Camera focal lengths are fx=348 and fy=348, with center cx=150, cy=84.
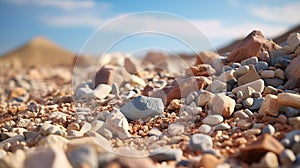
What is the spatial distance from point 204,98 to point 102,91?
4.50 feet

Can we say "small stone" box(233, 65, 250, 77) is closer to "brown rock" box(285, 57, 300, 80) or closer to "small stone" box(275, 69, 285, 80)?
"small stone" box(275, 69, 285, 80)

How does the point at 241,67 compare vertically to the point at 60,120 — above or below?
above

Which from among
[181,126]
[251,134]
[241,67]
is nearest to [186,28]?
[241,67]

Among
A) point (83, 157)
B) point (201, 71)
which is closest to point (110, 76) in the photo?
point (201, 71)

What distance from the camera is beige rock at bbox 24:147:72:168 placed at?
1859 mm

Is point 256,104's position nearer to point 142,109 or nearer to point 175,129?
point 175,129

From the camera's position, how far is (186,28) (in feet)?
12.0

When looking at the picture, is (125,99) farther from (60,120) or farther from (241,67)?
(241,67)

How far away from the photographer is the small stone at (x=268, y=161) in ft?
6.33

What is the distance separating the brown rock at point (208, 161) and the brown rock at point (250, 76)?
5.13 ft

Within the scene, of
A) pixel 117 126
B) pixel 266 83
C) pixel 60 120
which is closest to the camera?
pixel 117 126

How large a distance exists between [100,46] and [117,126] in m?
1.21

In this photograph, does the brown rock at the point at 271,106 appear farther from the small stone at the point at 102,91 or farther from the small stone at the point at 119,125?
the small stone at the point at 102,91

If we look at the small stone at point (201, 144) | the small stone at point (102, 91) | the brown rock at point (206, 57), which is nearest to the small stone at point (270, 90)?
the small stone at point (201, 144)
